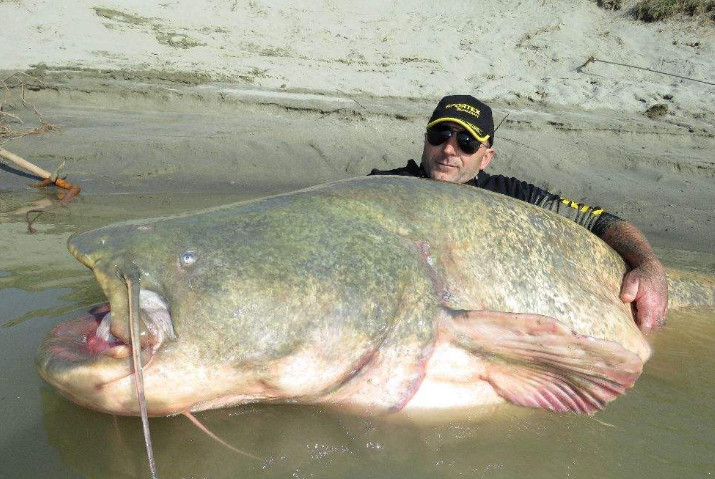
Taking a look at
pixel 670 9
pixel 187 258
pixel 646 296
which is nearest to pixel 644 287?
pixel 646 296

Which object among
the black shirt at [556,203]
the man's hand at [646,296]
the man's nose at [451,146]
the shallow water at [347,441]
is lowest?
the shallow water at [347,441]

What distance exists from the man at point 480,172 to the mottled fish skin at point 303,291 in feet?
2.79

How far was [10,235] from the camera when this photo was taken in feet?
13.8

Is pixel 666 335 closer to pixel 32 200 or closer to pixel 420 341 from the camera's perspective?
pixel 420 341

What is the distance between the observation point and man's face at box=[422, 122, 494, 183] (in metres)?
3.48

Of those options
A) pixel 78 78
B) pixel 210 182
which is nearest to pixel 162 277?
pixel 210 182

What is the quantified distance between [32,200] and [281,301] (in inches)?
160

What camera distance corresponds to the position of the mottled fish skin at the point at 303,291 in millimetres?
1845

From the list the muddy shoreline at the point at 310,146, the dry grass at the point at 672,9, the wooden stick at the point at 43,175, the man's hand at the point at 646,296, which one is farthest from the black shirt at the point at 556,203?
the dry grass at the point at 672,9

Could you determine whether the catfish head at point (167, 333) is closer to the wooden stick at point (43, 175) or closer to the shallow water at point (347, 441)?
the shallow water at point (347, 441)

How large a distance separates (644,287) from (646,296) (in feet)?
0.14

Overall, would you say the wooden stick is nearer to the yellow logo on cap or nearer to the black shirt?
the black shirt

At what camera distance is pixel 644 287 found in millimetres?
2961

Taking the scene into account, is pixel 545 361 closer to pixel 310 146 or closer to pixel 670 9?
pixel 310 146
